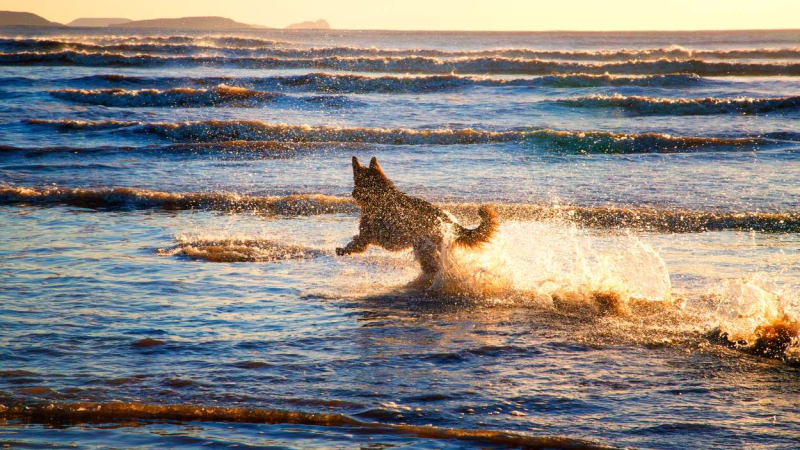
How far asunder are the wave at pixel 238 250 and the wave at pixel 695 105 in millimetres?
15032

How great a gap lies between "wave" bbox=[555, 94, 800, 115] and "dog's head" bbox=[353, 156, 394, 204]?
15.1 metres

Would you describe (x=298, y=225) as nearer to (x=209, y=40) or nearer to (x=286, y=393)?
(x=286, y=393)

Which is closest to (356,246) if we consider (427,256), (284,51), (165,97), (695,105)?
(427,256)

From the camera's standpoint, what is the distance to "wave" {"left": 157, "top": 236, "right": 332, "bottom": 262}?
305 inches

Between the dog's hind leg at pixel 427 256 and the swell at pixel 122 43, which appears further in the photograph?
the swell at pixel 122 43

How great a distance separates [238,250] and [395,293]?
2196mm

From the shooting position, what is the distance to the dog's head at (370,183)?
730cm

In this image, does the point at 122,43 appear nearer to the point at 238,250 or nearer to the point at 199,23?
the point at 238,250

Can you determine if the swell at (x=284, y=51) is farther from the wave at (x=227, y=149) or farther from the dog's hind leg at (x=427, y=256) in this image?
the dog's hind leg at (x=427, y=256)

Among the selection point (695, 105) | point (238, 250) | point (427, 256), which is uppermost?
point (695, 105)

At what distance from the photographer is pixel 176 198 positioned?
11031 mm

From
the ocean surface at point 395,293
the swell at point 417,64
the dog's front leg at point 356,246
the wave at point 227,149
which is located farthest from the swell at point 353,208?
the swell at point 417,64

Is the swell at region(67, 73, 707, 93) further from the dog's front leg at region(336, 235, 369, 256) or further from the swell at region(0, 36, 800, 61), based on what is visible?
the dog's front leg at region(336, 235, 369, 256)

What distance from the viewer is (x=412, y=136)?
1700 cm
